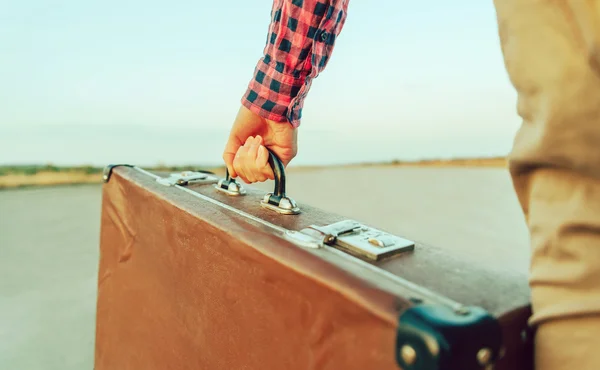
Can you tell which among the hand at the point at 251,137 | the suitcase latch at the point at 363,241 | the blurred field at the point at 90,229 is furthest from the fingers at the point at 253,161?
the blurred field at the point at 90,229

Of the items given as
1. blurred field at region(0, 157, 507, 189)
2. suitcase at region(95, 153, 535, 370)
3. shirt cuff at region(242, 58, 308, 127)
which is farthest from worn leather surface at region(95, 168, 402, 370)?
blurred field at region(0, 157, 507, 189)

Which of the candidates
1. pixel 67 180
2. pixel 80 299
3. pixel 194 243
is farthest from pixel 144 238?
pixel 67 180

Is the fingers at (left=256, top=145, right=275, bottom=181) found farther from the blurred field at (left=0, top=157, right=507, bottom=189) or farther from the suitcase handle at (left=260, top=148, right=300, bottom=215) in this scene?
the blurred field at (left=0, top=157, right=507, bottom=189)

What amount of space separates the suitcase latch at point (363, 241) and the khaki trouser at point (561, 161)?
21 centimetres

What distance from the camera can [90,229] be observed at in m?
2.45

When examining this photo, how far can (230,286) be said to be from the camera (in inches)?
30.1

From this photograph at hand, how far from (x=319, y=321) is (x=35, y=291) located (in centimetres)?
162

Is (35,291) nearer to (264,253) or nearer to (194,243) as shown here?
(194,243)

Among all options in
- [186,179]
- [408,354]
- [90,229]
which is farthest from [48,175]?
[408,354]

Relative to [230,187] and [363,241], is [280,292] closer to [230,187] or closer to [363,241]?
[363,241]

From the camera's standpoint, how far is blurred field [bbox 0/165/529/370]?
1604 millimetres

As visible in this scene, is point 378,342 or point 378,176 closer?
point 378,342

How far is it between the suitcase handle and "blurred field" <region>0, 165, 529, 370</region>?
1.55 feet

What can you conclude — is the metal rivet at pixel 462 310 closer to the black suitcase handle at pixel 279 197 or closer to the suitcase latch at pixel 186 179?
the black suitcase handle at pixel 279 197
